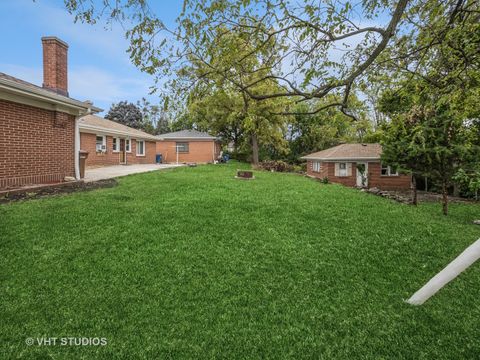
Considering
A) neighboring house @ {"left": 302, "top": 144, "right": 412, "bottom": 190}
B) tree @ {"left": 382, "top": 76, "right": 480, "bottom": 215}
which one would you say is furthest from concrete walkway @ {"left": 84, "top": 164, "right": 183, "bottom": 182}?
neighboring house @ {"left": 302, "top": 144, "right": 412, "bottom": 190}

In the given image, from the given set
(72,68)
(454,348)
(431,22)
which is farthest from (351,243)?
(72,68)

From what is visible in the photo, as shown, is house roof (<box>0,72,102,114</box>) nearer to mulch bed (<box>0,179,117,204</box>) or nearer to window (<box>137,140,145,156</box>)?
mulch bed (<box>0,179,117,204</box>)

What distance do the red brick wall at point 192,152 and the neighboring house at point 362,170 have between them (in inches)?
484

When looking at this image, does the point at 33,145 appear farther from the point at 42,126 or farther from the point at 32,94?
the point at 32,94

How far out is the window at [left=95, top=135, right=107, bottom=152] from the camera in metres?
18.6

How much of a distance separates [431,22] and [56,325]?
677 centimetres

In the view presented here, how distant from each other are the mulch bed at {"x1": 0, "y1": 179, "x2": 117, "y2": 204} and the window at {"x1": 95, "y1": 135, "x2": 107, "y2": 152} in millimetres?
9788

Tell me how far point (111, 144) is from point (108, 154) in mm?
858

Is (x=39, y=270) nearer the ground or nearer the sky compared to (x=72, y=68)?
nearer the ground

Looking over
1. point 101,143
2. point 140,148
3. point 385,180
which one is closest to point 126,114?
point 140,148

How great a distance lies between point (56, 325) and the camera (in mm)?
2873

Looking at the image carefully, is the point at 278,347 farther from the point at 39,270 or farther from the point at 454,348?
the point at 39,270

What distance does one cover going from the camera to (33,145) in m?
8.32

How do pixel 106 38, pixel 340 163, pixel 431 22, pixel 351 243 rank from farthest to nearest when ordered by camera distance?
pixel 340 163
pixel 351 243
pixel 431 22
pixel 106 38
